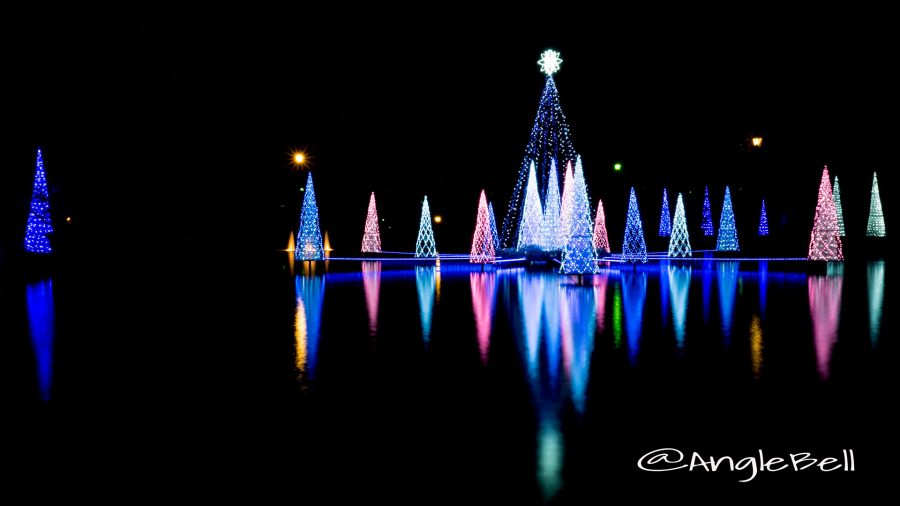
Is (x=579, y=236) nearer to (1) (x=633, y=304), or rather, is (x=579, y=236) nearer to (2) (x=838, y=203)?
(1) (x=633, y=304)

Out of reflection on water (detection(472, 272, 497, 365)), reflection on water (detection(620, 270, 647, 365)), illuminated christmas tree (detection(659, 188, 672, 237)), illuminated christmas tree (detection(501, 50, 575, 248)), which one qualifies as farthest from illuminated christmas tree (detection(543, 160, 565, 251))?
illuminated christmas tree (detection(659, 188, 672, 237))

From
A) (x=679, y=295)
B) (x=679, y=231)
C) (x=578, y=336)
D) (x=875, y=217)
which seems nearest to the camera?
(x=578, y=336)

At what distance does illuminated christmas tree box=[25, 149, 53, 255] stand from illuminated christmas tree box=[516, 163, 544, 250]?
51.0ft

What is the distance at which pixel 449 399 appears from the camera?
4.74 m

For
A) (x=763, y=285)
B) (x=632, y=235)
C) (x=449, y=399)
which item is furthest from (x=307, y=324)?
(x=632, y=235)

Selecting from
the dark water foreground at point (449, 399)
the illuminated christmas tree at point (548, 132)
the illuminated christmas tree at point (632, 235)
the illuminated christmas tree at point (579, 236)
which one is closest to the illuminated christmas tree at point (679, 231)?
the illuminated christmas tree at point (632, 235)

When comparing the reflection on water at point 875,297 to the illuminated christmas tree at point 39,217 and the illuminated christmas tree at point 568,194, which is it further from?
the illuminated christmas tree at point 39,217

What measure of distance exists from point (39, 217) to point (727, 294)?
1988cm

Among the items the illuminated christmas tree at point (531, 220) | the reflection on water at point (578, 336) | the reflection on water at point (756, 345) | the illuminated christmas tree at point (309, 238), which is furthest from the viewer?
the illuminated christmas tree at point (309, 238)

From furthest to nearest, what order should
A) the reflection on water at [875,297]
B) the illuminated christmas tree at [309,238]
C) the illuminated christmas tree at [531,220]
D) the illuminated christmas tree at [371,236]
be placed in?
the illuminated christmas tree at [371,236] < the illuminated christmas tree at [309,238] < the illuminated christmas tree at [531,220] < the reflection on water at [875,297]

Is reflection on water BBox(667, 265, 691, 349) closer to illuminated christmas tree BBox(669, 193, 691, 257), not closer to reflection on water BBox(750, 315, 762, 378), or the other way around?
reflection on water BBox(750, 315, 762, 378)

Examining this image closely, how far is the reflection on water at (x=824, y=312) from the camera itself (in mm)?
6177

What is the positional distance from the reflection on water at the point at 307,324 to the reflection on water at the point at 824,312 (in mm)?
4783

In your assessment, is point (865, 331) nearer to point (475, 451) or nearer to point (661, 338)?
point (661, 338)
